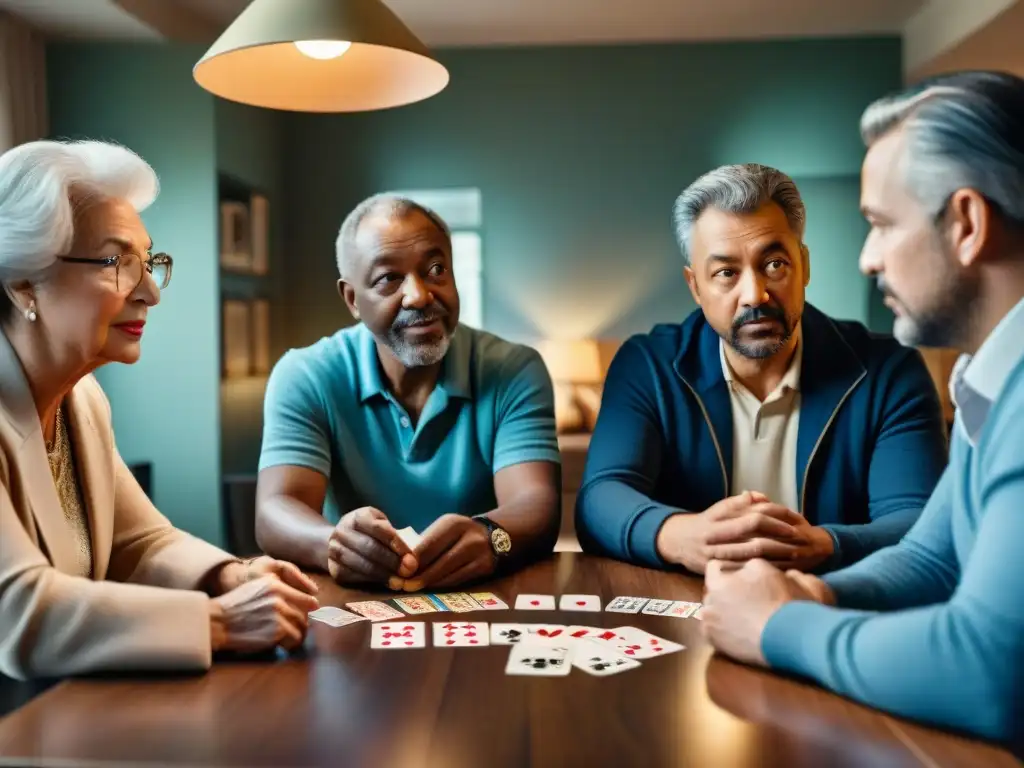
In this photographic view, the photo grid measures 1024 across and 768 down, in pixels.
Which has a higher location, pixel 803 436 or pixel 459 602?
pixel 803 436

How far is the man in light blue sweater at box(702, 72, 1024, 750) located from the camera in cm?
94

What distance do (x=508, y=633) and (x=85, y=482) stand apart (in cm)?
74

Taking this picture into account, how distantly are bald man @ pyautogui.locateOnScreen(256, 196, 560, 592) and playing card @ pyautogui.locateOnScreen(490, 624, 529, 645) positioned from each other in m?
0.62

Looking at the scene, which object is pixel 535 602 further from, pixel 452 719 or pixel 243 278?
pixel 243 278

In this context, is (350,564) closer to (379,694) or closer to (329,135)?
(379,694)

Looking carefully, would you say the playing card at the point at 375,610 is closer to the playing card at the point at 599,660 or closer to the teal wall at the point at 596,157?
the playing card at the point at 599,660

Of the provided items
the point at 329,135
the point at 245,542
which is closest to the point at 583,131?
the point at 329,135

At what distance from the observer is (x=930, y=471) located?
6.09 ft

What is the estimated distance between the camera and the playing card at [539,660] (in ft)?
3.87

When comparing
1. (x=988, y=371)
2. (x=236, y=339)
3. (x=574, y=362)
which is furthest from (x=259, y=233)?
(x=988, y=371)

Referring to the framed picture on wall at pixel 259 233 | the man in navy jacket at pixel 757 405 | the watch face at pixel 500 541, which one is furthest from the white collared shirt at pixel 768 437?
the framed picture on wall at pixel 259 233

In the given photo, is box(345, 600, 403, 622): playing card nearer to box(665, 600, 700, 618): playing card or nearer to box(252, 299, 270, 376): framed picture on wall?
box(665, 600, 700, 618): playing card

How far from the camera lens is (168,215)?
5012 millimetres

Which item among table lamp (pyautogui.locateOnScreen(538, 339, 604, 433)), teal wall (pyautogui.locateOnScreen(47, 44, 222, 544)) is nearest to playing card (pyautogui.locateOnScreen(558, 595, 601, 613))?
teal wall (pyautogui.locateOnScreen(47, 44, 222, 544))
